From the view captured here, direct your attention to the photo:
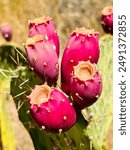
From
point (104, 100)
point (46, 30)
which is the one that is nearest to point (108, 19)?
point (104, 100)

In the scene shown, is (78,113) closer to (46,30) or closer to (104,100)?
(46,30)

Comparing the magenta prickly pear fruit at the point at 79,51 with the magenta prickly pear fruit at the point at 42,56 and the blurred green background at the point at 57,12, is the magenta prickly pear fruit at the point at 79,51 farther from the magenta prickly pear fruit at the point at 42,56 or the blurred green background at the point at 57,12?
the blurred green background at the point at 57,12

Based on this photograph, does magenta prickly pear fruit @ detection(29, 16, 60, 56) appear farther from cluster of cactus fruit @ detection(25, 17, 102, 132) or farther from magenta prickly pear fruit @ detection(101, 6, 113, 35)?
magenta prickly pear fruit @ detection(101, 6, 113, 35)

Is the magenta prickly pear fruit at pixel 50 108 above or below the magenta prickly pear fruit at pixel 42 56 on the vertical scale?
below

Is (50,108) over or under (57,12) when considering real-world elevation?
over

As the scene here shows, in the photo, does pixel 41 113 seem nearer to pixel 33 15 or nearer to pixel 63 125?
pixel 63 125

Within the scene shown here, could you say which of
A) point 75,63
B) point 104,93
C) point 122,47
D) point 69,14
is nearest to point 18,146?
point 104,93

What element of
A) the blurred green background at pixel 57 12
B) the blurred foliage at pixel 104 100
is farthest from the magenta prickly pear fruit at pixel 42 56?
the blurred green background at pixel 57 12
